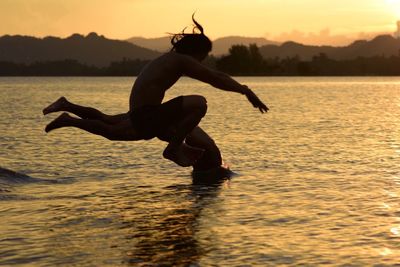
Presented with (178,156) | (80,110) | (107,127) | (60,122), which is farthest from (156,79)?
(60,122)

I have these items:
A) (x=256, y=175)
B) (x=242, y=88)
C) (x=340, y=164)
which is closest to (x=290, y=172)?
(x=256, y=175)

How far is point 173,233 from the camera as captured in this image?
8648mm

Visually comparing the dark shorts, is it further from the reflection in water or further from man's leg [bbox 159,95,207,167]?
the reflection in water

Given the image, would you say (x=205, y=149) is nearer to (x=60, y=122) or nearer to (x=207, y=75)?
(x=60, y=122)

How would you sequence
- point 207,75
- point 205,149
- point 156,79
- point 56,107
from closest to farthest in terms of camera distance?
1. point 207,75
2. point 156,79
3. point 56,107
4. point 205,149

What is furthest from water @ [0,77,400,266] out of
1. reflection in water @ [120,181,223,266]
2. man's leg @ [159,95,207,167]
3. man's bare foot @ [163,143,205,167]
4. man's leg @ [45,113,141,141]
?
man's leg @ [45,113,141,141]

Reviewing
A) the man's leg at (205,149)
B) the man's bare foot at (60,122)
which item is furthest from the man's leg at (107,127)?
the man's leg at (205,149)

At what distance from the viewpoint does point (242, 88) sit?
10.5m

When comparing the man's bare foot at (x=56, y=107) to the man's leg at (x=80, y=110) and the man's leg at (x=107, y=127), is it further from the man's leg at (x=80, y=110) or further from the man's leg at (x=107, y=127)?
the man's leg at (x=107, y=127)

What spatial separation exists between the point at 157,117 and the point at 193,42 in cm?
126

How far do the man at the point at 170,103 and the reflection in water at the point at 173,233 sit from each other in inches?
29.0

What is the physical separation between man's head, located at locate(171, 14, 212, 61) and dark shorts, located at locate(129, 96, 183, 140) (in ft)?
2.36

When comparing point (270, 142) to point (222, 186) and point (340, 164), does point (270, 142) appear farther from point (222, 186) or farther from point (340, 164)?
point (222, 186)

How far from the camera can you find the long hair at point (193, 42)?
1075 cm
